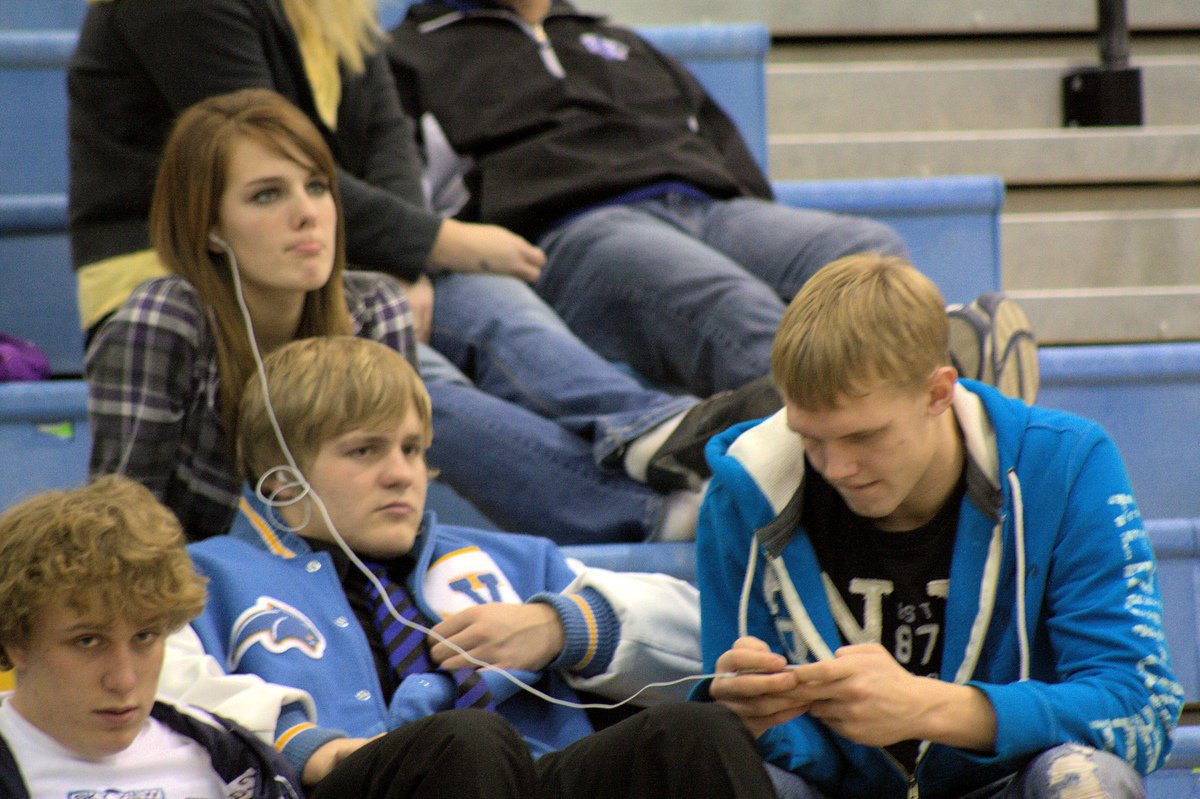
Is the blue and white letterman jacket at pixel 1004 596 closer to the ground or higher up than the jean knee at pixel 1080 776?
higher up

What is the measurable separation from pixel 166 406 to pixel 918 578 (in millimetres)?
882

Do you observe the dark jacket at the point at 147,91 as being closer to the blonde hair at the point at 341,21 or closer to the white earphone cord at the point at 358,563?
the blonde hair at the point at 341,21

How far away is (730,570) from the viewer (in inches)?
54.4

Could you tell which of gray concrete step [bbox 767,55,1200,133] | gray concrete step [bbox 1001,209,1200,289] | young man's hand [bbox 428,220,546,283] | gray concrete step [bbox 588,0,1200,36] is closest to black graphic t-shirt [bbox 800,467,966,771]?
young man's hand [bbox 428,220,546,283]

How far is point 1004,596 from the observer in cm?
130

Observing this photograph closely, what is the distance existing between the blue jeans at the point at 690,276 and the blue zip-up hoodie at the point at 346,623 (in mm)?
559

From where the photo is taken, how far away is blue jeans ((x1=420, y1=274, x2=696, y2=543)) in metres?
1.88

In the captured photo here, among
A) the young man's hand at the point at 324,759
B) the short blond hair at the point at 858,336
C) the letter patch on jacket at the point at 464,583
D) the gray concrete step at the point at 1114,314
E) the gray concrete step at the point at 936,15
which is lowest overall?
the gray concrete step at the point at 1114,314

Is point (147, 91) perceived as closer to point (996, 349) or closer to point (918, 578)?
point (996, 349)

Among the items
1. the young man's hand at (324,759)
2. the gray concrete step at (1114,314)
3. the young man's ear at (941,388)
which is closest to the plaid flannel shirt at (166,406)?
the young man's hand at (324,759)

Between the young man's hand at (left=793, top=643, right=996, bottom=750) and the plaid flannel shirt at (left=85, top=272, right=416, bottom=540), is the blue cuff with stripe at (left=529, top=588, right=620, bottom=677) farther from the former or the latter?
the plaid flannel shirt at (left=85, top=272, right=416, bottom=540)

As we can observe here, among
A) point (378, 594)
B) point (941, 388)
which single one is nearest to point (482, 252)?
point (378, 594)

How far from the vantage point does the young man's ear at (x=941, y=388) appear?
128cm

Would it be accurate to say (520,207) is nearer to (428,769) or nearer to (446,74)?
(446,74)
